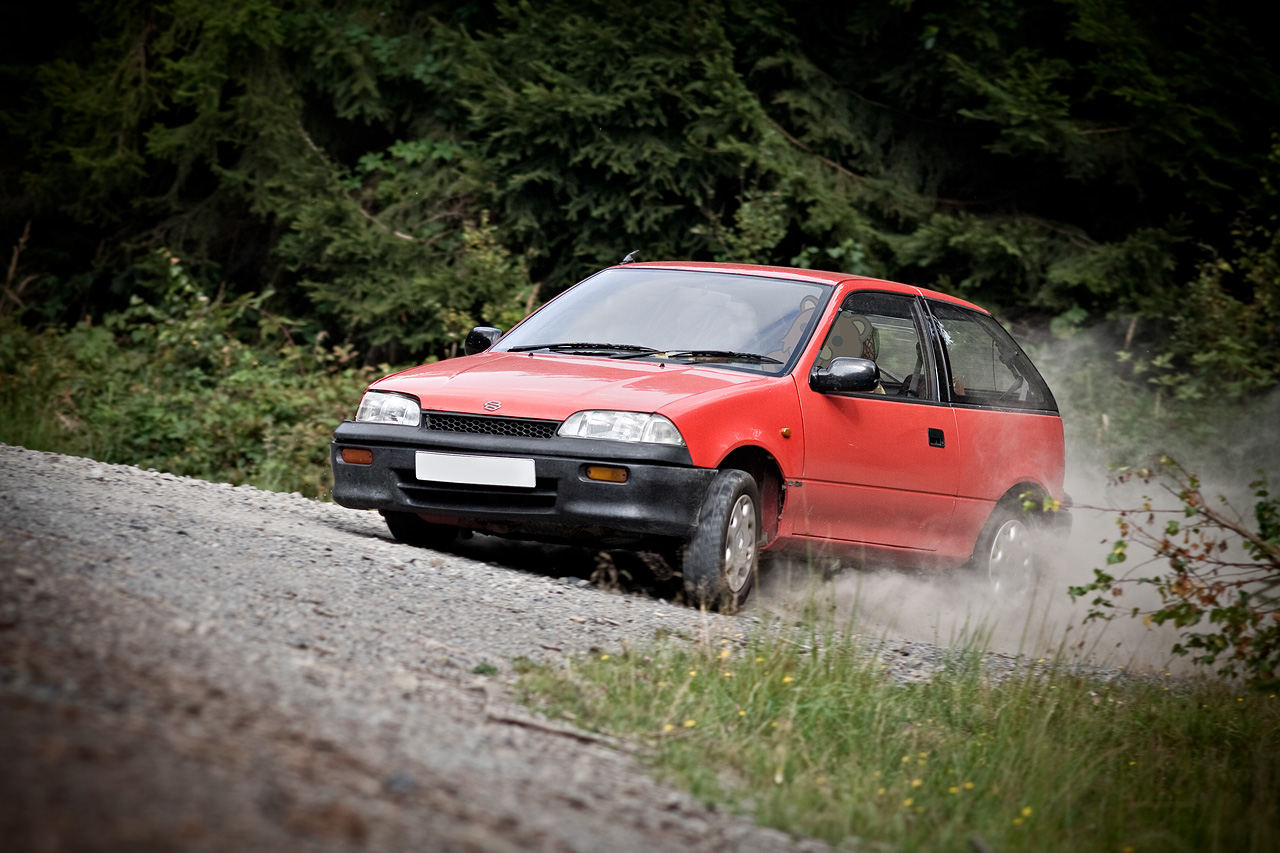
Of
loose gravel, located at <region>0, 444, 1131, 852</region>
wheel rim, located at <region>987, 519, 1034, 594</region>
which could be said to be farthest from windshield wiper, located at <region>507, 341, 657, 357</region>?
wheel rim, located at <region>987, 519, 1034, 594</region>

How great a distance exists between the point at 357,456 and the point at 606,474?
1282mm

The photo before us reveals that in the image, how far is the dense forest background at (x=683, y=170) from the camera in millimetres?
11719

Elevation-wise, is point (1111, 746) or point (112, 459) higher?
point (112, 459)

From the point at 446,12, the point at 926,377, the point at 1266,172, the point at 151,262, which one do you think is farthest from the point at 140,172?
the point at 1266,172

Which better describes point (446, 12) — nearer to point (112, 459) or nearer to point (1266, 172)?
point (112, 459)

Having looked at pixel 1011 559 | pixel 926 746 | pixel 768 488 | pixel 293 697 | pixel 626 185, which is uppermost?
pixel 626 185

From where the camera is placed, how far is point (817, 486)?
6.09 metres

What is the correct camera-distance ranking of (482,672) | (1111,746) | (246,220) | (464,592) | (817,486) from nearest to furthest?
1. (482,672)
2. (1111,746)
3. (464,592)
4. (817,486)
5. (246,220)

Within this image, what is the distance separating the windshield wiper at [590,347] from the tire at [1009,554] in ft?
7.62

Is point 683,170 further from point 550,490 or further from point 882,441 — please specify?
point 550,490

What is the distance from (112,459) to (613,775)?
7636 mm

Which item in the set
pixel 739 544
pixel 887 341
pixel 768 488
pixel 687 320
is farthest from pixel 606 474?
pixel 887 341

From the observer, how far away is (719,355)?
243 inches

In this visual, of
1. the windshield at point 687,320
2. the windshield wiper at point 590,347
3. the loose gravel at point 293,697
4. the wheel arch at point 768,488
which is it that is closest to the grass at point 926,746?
the loose gravel at point 293,697
